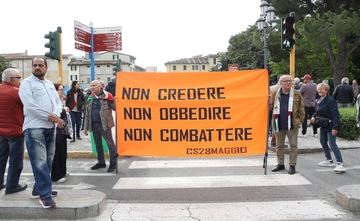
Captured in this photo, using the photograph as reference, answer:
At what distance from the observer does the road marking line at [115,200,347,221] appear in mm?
4320

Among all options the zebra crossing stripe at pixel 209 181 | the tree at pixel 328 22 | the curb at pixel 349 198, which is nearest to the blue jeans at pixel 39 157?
the zebra crossing stripe at pixel 209 181

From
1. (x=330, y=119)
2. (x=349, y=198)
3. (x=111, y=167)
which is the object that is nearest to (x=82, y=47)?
(x=111, y=167)

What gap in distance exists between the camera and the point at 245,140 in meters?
6.22

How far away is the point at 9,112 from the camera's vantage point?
16.0ft

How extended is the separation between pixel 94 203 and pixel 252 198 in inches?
90.9

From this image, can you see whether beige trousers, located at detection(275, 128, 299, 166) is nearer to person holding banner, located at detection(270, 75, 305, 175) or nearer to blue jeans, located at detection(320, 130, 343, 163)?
person holding banner, located at detection(270, 75, 305, 175)

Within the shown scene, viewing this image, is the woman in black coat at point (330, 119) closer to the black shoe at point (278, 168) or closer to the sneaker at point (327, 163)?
the sneaker at point (327, 163)

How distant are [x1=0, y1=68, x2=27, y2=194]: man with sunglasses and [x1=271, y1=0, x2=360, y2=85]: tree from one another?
1811 centimetres

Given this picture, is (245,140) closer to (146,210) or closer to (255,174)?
(255,174)

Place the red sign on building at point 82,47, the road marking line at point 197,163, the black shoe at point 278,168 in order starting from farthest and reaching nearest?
the red sign on building at point 82,47, the road marking line at point 197,163, the black shoe at point 278,168

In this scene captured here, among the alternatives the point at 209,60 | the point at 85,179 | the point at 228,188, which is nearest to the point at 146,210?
the point at 228,188

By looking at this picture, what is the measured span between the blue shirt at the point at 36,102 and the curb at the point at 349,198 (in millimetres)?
4040

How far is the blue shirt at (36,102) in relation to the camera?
4.22m

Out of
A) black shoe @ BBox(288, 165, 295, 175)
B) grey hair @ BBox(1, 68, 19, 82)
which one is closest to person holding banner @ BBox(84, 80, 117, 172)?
grey hair @ BBox(1, 68, 19, 82)
